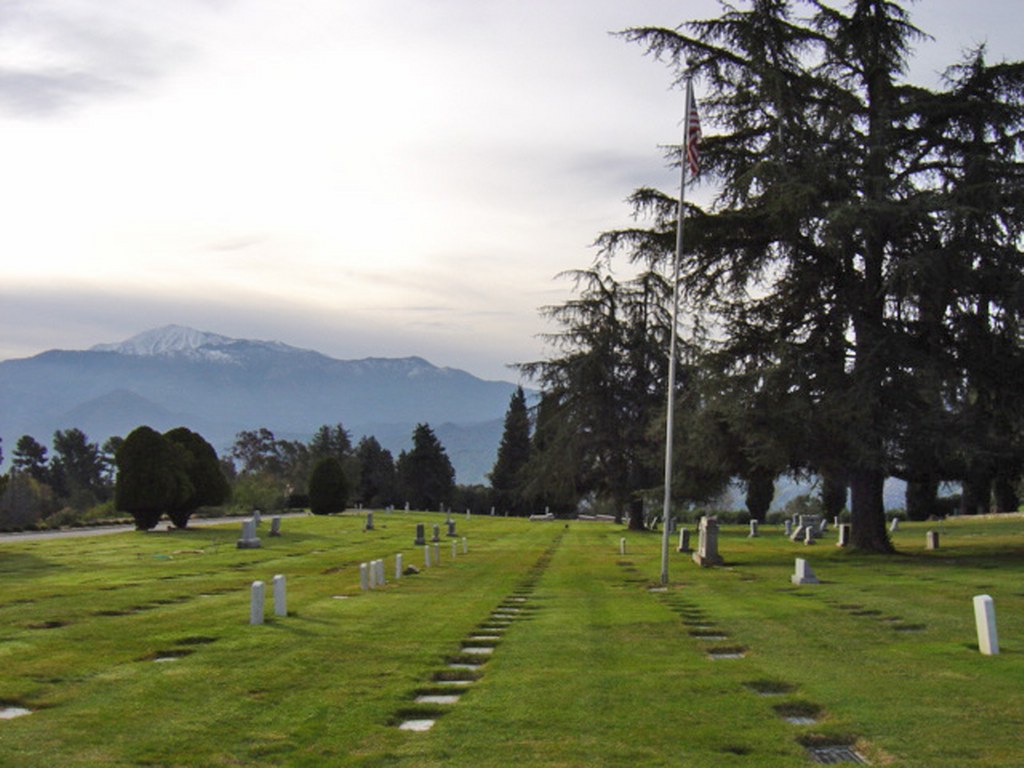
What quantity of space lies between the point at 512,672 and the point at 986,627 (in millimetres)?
5728

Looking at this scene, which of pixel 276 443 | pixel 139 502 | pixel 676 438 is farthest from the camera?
pixel 276 443

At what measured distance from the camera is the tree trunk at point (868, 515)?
Answer: 31.9m

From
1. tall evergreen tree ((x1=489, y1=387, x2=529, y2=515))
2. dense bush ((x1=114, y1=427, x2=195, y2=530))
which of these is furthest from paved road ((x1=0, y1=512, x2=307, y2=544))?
tall evergreen tree ((x1=489, y1=387, x2=529, y2=515))

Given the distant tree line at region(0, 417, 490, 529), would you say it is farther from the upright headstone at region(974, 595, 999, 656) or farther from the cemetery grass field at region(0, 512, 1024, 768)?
the upright headstone at region(974, 595, 999, 656)

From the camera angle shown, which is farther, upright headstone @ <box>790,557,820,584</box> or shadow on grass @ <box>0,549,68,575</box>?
shadow on grass @ <box>0,549,68,575</box>

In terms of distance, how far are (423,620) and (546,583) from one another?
A: 8.48 metres

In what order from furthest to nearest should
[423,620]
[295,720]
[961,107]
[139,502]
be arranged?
[139,502] → [961,107] → [423,620] → [295,720]

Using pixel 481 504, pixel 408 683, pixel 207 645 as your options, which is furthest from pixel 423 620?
pixel 481 504

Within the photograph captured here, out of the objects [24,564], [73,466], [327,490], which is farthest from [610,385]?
[73,466]

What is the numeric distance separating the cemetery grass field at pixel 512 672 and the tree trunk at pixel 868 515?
7684 millimetres

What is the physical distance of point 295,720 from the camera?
8.97m

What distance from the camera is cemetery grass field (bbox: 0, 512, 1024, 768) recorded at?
8070 millimetres

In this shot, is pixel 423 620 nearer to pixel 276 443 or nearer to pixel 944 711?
pixel 944 711

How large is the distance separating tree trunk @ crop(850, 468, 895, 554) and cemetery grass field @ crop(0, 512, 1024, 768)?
7.68 m
